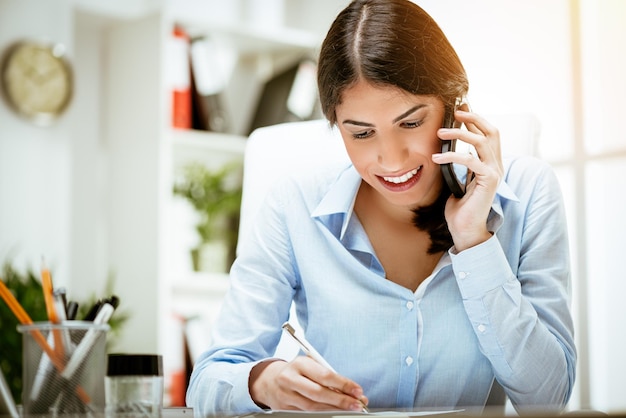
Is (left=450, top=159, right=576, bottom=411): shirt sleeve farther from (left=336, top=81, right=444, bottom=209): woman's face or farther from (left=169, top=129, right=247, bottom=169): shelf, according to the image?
(left=169, top=129, right=247, bottom=169): shelf

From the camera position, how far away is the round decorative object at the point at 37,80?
2721 millimetres

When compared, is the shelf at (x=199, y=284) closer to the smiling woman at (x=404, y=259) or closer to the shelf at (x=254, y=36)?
the shelf at (x=254, y=36)

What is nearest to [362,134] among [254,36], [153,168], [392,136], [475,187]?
[392,136]

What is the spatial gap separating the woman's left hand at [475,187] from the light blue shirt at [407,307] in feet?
0.09

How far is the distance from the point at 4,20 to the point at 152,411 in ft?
7.51

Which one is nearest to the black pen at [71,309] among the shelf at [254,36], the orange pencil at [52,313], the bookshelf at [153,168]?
the orange pencil at [52,313]

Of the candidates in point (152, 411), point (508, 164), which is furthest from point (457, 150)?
point (152, 411)

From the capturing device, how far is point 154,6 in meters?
3.04

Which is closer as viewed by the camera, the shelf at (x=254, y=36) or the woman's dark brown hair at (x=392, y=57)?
the woman's dark brown hair at (x=392, y=57)

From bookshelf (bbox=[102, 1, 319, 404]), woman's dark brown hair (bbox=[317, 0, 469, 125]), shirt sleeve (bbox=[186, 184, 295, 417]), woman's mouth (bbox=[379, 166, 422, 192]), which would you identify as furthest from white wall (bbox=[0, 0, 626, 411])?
bookshelf (bbox=[102, 1, 319, 404])

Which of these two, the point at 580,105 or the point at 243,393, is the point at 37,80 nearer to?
the point at 580,105

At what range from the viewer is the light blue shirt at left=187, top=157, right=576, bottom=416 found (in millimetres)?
1071

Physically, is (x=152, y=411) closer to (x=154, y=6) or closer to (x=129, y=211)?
(x=129, y=211)

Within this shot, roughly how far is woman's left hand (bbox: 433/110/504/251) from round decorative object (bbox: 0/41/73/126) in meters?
1.96
